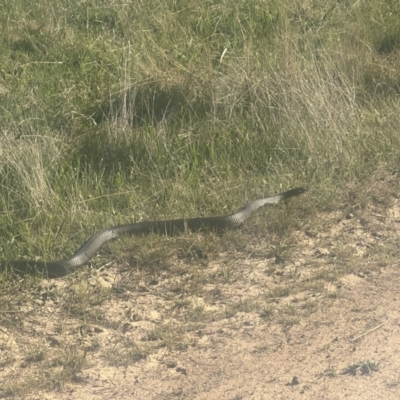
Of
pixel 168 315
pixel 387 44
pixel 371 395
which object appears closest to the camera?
pixel 371 395

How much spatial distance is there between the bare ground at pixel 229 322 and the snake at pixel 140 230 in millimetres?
90

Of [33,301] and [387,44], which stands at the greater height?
[387,44]

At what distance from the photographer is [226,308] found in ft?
14.3

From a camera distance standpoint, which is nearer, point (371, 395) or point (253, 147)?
point (371, 395)

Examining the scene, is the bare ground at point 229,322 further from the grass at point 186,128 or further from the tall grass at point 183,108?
the tall grass at point 183,108

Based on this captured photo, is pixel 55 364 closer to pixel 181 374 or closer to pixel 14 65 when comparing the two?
pixel 181 374

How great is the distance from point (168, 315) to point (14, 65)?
3.80 meters

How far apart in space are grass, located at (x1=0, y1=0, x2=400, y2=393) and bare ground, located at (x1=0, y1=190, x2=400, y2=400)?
3 cm

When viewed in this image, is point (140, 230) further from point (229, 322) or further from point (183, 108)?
point (183, 108)

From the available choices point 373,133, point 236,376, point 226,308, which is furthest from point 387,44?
point 236,376

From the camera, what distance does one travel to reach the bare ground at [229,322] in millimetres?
3703

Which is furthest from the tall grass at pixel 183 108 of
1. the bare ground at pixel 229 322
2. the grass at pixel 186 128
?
the bare ground at pixel 229 322

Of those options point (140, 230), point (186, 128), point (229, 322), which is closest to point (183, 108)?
point (186, 128)

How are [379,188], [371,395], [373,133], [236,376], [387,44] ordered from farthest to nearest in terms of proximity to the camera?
[387,44]
[373,133]
[379,188]
[236,376]
[371,395]
